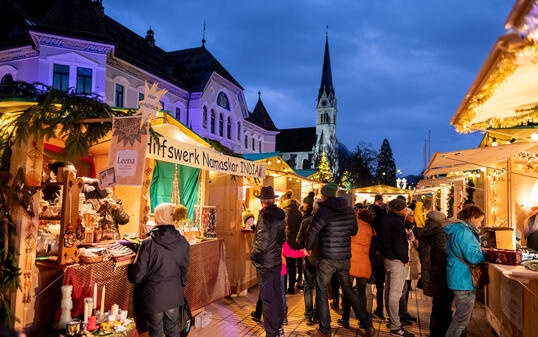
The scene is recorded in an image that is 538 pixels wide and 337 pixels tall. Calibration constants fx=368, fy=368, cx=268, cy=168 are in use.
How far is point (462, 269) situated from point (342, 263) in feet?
4.76

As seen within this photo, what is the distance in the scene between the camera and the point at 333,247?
4.93 metres

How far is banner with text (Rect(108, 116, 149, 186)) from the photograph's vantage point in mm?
3688

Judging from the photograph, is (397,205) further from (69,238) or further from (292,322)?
(69,238)

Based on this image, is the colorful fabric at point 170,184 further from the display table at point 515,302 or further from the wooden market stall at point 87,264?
the display table at point 515,302

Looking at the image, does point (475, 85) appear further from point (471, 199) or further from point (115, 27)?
point (115, 27)

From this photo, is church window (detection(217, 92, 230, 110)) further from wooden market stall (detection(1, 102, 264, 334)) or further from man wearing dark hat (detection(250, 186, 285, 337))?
man wearing dark hat (detection(250, 186, 285, 337))

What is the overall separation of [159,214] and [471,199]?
8.73m

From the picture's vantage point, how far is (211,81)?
27.4m

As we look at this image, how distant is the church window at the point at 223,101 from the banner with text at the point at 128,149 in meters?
25.6

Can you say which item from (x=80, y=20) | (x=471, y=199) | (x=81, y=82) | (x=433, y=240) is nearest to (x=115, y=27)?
(x=80, y=20)

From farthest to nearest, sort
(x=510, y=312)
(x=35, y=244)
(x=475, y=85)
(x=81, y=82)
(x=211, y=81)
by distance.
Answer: (x=211, y=81), (x=81, y=82), (x=510, y=312), (x=35, y=244), (x=475, y=85)

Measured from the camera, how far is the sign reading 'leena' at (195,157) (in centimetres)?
461

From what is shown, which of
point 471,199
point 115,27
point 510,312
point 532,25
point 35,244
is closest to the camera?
point 532,25

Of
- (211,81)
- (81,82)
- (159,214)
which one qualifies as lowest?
(159,214)
